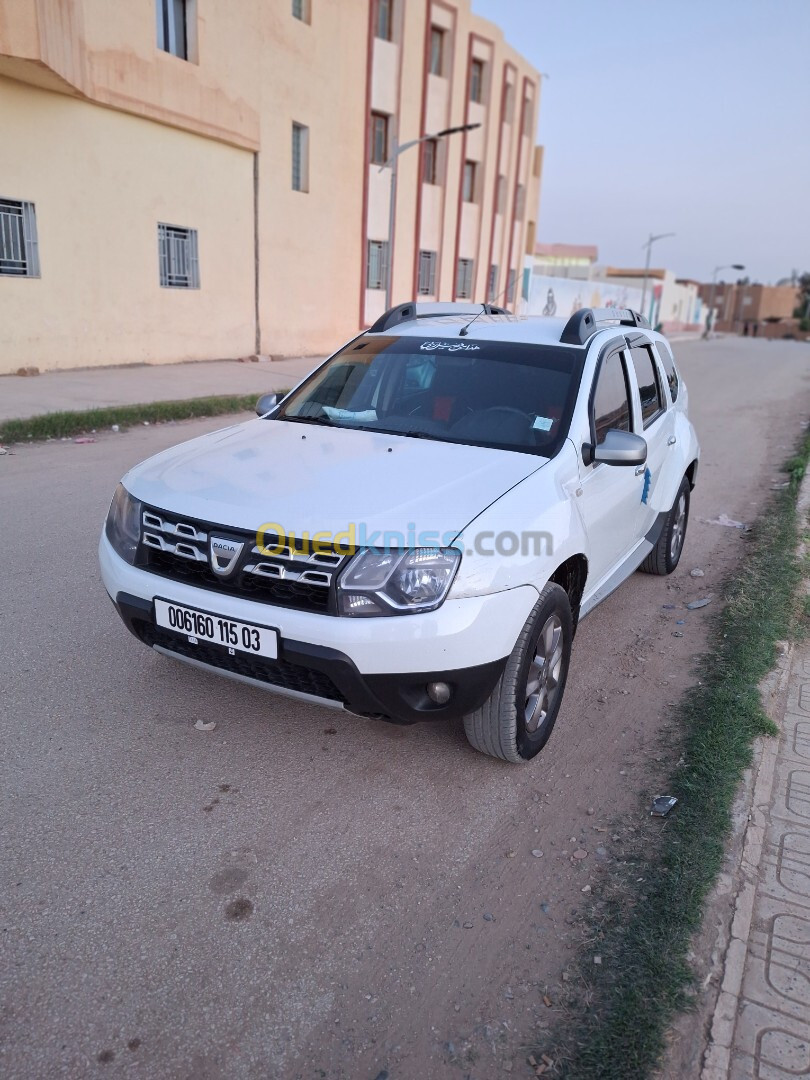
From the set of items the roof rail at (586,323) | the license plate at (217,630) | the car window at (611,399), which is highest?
the roof rail at (586,323)

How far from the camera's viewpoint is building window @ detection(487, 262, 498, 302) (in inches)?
1314

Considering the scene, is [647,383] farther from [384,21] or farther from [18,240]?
[384,21]

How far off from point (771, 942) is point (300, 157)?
72.1ft

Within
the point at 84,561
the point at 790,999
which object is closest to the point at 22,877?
the point at 790,999

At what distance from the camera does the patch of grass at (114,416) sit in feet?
30.5

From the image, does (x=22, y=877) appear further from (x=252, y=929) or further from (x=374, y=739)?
(x=374, y=739)

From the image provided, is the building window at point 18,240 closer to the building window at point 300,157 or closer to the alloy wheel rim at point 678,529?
the building window at point 300,157

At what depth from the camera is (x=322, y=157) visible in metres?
21.6

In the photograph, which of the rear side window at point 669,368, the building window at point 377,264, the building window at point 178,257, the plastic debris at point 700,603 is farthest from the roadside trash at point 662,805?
the building window at point 377,264

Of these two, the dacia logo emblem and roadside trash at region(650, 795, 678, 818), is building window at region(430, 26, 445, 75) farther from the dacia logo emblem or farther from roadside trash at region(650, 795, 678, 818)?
roadside trash at region(650, 795, 678, 818)

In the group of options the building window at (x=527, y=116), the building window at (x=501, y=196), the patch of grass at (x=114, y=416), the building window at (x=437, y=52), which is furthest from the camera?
the building window at (x=527, y=116)

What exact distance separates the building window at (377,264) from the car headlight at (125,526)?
23.2 m

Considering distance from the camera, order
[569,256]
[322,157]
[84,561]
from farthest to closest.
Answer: [569,256], [322,157], [84,561]

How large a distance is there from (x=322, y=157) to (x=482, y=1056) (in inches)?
896
